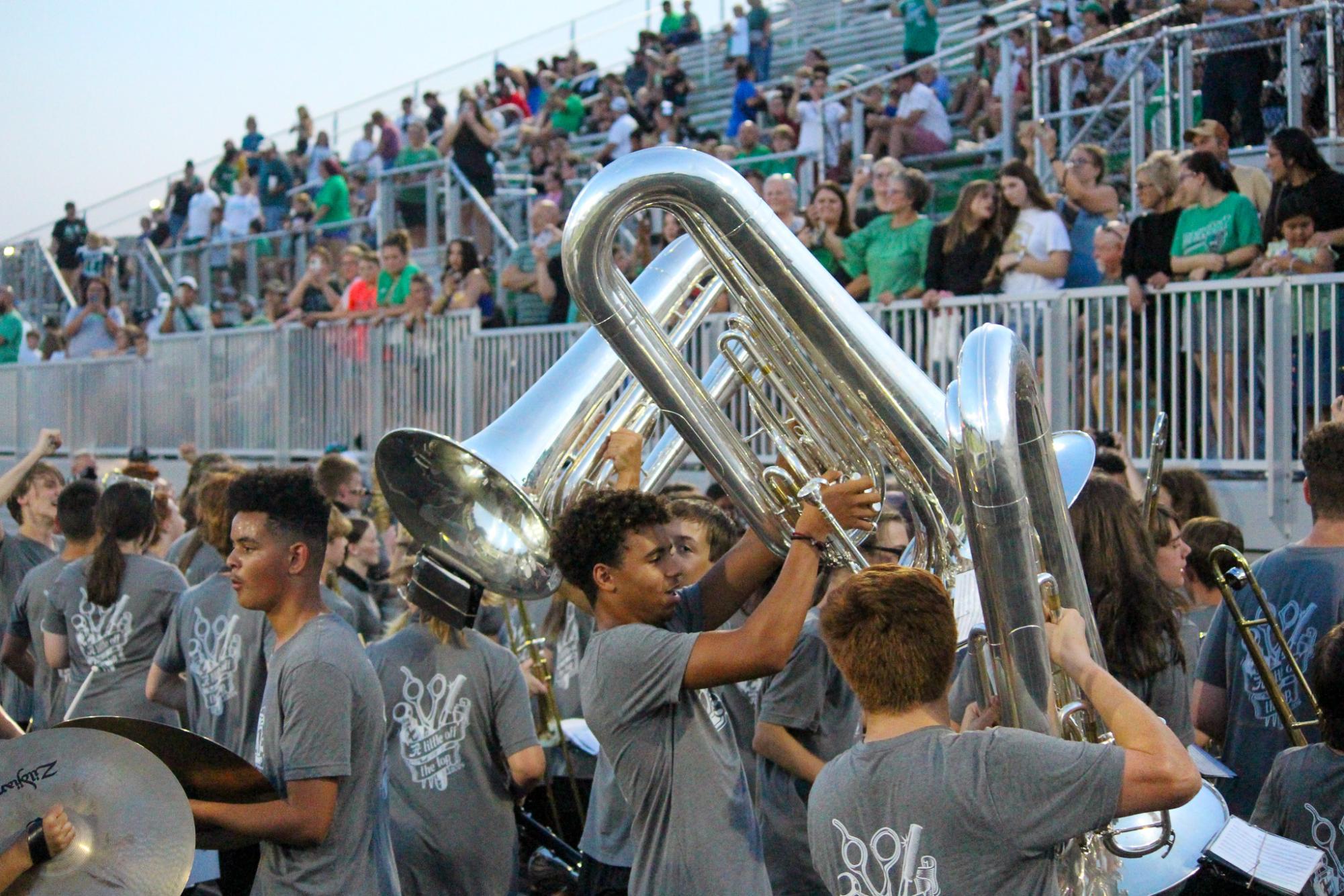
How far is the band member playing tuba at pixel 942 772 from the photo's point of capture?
8.61 feet

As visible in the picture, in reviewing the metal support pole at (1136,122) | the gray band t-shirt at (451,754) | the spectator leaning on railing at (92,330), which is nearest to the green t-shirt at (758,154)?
the metal support pole at (1136,122)

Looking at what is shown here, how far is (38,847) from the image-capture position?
3.05m

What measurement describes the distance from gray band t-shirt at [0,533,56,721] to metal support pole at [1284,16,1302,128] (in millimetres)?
7774

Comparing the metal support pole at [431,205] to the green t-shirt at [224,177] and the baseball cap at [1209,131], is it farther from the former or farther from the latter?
the baseball cap at [1209,131]

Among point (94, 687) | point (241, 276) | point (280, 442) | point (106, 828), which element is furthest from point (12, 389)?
point (106, 828)

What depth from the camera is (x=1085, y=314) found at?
778cm

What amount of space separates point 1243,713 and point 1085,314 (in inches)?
148

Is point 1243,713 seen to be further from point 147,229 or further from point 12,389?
point 147,229

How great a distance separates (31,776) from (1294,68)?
8.83m

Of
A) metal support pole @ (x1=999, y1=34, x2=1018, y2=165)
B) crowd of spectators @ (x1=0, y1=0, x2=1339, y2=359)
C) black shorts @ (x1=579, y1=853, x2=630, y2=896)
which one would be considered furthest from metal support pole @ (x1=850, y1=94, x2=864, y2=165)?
black shorts @ (x1=579, y1=853, x2=630, y2=896)

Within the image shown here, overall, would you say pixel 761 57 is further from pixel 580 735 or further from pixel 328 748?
pixel 328 748

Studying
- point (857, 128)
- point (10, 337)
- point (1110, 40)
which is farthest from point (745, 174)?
point (10, 337)

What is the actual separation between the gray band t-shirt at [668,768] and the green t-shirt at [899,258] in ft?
17.9

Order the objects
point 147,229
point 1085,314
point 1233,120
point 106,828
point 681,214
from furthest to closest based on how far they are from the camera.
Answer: point 147,229
point 1233,120
point 1085,314
point 681,214
point 106,828
